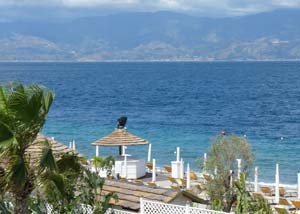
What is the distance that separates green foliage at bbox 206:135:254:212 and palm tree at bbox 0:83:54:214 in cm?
606

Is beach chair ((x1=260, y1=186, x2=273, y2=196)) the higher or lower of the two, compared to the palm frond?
lower

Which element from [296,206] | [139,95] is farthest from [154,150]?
[139,95]

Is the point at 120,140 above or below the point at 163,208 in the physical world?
above

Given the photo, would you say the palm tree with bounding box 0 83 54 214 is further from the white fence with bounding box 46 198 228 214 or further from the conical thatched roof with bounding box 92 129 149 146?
the conical thatched roof with bounding box 92 129 149 146

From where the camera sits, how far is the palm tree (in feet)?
26.8

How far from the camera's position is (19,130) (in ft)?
27.3

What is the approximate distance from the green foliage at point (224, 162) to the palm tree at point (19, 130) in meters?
6.06

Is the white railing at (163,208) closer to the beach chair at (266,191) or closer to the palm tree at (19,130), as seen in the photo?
the palm tree at (19,130)

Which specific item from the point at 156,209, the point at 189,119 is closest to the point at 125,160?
the point at 156,209

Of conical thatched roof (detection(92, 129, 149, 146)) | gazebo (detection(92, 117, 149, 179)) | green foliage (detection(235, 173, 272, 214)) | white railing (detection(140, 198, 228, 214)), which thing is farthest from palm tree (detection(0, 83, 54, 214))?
conical thatched roof (detection(92, 129, 149, 146))

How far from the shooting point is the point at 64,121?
48.9 m

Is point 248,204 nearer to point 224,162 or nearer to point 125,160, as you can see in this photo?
point 224,162

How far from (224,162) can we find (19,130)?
261 inches

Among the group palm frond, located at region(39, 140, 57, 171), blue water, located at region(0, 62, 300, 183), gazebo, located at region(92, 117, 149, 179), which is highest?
palm frond, located at region(39, 140, 57, 171)
